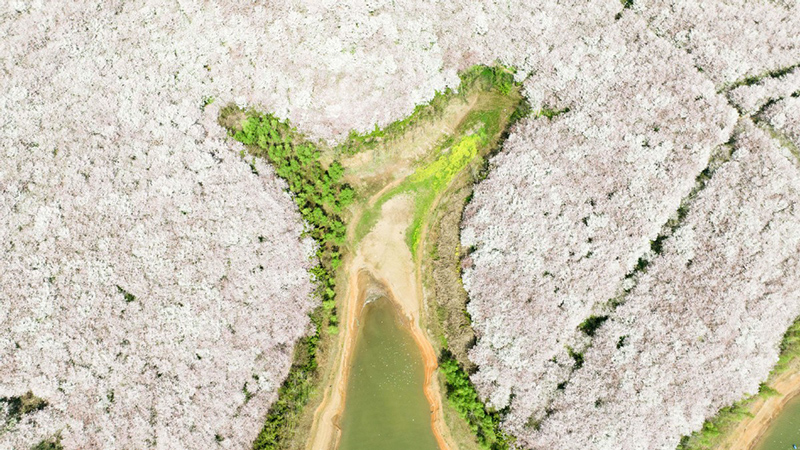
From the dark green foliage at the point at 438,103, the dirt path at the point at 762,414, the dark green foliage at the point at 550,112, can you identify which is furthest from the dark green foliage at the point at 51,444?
the dirt path at the point at 762,414

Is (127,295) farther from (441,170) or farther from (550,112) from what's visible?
(550,112)

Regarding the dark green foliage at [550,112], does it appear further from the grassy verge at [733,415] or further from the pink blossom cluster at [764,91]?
the grassy verge at [733,415]

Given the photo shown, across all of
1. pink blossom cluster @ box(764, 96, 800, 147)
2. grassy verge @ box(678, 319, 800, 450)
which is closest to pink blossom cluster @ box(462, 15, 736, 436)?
pink blossom cluster @ box(764, 96, 800, 147)

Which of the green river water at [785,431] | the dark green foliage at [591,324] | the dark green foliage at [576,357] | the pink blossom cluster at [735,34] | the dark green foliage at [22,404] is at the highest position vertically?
the pink blossom cluster at [735,34]

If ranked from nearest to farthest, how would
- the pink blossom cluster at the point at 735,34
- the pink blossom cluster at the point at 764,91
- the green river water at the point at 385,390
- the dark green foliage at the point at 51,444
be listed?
the dark green foliage at the point at 51,444, the pink blossom cluster at the point at 764,91, the pink blossom cluster at the point at 735,34, the green river water at the point at 385,390

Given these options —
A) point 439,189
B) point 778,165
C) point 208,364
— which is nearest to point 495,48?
point 439,189

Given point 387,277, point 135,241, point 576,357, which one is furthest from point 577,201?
point 135,241

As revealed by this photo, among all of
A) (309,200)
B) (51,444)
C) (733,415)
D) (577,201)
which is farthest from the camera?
(309,200)
